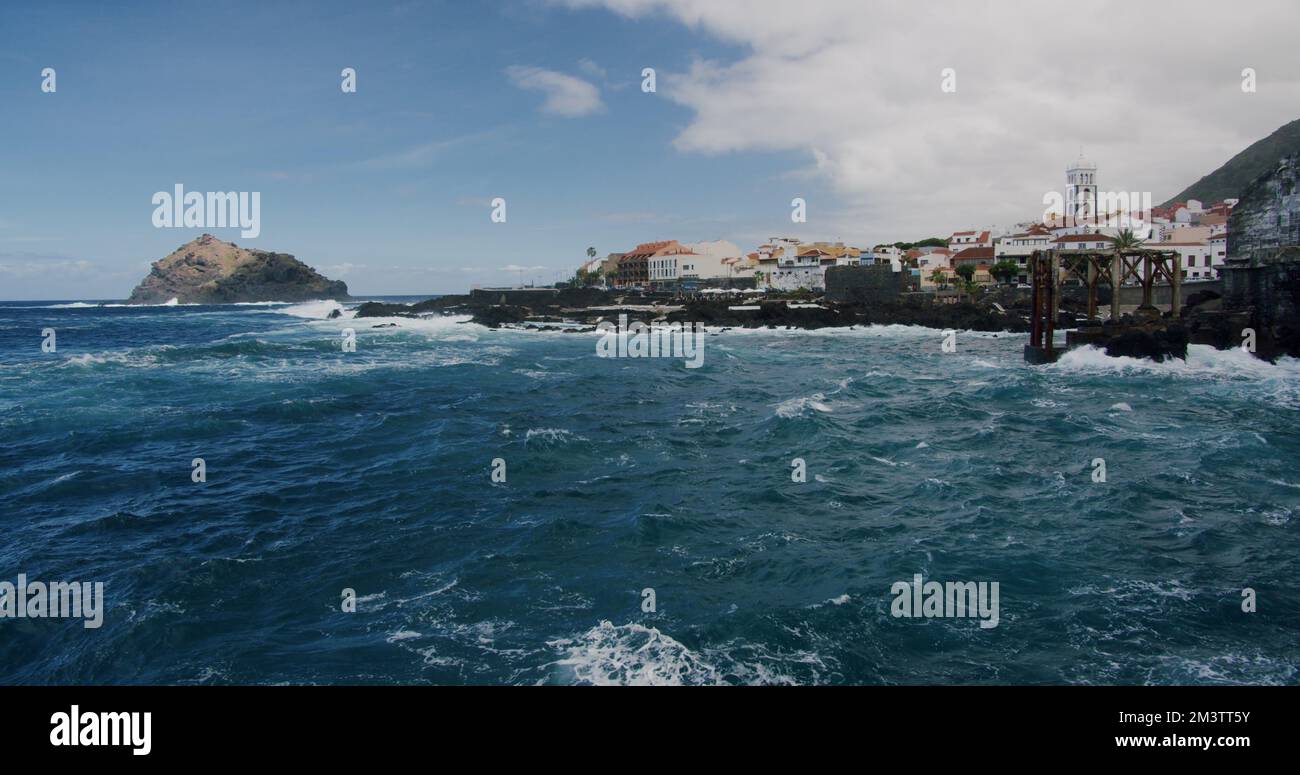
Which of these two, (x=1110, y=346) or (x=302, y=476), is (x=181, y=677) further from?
(x=1110, y=346)

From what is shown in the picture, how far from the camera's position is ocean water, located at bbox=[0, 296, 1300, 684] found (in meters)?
9.58

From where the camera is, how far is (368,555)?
13102mm

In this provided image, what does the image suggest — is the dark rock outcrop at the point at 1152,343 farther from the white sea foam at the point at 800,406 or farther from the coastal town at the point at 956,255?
the coastal town at the point at 956,255

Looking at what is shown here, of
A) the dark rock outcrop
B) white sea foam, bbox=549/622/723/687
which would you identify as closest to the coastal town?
the dark rock outcrop

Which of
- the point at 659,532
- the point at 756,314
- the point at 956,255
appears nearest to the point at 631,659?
the point at 659,532

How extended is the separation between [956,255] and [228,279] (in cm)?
16189

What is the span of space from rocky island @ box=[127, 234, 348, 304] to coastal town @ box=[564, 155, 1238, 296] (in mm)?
76327

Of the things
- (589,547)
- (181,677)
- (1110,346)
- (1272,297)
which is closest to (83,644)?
(181,677)

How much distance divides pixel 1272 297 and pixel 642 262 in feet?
354

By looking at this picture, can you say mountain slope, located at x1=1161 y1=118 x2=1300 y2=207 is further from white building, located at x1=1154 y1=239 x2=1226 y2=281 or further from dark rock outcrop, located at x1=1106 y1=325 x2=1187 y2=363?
dark rock outcrop, located at x1=1106 y1=325 x2=1187 y2=363

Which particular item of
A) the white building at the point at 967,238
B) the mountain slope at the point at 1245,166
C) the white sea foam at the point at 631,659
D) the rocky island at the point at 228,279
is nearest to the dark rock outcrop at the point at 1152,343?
the white sea foam at the point at 631,659

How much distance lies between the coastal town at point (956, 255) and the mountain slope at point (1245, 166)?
44.7 metres

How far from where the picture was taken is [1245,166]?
153 meters

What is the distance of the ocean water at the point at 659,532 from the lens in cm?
958
